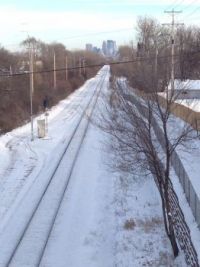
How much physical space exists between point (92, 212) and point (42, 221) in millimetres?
2090

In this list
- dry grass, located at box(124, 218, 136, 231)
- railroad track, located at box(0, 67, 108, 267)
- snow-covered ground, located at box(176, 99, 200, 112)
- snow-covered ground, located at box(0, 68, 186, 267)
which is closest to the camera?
railroad track, located at box(0, 67, 108, 267)

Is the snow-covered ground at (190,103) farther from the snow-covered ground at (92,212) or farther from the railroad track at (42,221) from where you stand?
the railroad track at (42,221)

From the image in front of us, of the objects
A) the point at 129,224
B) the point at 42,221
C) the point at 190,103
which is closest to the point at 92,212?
the point at 42,221

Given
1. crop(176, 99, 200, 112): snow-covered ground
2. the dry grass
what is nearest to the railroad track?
the dry grass

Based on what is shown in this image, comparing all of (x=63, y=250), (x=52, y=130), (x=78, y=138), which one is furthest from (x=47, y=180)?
(x=52, y=130)

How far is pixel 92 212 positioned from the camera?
64.3 feet

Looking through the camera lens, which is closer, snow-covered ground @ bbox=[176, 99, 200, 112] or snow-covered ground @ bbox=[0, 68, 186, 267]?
snow-covered ground @ bbox=[0, 68, 186, 267]

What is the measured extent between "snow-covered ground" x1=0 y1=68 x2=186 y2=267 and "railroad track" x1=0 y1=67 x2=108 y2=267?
0.80ft

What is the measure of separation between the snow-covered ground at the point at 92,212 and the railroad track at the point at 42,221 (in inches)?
9.6

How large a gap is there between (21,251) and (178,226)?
4591 millimetres

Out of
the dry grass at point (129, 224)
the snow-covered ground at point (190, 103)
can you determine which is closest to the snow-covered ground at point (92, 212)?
the dry grass at point (129, 224)

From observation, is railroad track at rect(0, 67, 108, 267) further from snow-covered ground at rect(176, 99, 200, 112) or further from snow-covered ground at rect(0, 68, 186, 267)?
snow-covered ground at rect(176, 99, 200, 112)

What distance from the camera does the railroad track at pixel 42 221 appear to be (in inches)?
593

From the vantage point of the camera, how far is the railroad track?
49.4 ft
